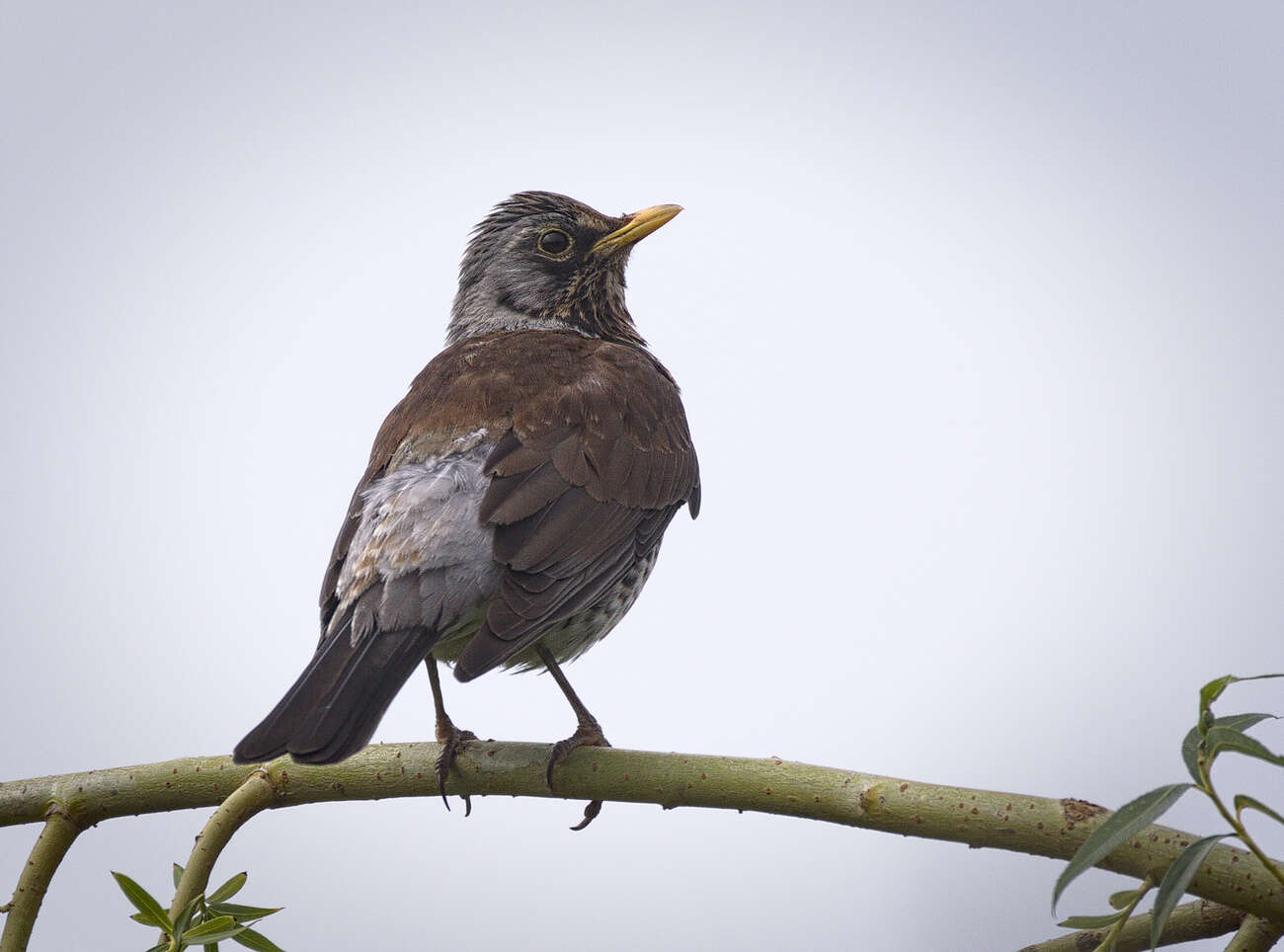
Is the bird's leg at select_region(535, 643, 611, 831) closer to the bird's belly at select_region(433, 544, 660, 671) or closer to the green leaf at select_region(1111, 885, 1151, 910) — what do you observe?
the bird's belly at select_region(433, 544, 660, 671)

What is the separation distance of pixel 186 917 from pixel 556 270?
12.5ft

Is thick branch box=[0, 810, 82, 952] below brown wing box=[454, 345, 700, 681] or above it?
below

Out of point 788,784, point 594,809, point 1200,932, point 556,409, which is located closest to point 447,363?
point 556,409

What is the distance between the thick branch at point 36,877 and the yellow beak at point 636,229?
336 cm

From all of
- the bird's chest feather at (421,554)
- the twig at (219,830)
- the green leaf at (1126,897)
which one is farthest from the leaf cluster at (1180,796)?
the bird's chest feather at (421,554)

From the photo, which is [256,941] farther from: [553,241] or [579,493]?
[553,241]

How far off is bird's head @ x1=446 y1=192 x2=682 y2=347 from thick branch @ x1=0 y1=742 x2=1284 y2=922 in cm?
249

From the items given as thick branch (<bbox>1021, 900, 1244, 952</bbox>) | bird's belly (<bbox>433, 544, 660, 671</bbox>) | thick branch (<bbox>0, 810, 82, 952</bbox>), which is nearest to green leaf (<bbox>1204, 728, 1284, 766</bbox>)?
thick branch (<bbox>1021, 900, 1244, 952</bbox>)

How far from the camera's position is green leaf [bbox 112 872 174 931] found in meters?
2.14

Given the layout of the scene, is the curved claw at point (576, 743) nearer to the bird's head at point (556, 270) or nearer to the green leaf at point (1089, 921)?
the green leaf at point (1089, 921)

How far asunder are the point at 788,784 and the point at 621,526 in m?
1.74

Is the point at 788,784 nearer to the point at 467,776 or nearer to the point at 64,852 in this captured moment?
the point at 467,776

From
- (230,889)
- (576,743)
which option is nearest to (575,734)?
(576,743)

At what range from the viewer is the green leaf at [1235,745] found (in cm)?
160
